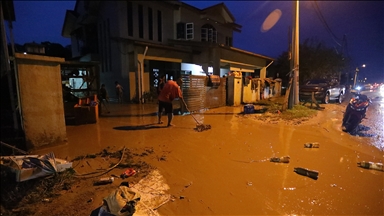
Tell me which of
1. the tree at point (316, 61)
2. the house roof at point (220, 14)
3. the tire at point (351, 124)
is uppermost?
the house roof at point (220, 14)

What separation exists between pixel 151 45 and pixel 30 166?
12610 millimetres

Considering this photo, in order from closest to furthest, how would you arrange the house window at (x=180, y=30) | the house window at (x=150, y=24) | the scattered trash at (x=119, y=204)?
1. the scattered trash at (x=119, y=204)
2. the house window at (x=150, y=24)
3. the house window at (x=180, y=30)

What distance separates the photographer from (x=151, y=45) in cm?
1459

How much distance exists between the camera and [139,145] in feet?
18.4

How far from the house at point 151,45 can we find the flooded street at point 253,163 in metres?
4.33

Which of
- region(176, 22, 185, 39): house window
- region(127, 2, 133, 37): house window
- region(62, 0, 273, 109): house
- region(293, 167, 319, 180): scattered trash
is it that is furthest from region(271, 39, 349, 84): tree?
region(293, 167, 319, 180): scattered trash

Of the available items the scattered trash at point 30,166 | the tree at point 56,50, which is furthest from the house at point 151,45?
the scattered trash at point 30,166

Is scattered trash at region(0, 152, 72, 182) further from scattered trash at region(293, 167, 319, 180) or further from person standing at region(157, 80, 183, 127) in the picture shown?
person standing at region(157, 80, 183, 127)

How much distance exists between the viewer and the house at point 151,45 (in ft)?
48.3

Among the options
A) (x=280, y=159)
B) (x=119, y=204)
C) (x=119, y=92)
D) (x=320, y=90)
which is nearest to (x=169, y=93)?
(x=280, y=159)

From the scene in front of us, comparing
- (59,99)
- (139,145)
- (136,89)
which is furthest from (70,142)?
(136,89)

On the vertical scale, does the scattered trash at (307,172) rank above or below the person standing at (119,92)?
below

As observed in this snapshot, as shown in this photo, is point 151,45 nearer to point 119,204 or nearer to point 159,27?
→ point 159,27

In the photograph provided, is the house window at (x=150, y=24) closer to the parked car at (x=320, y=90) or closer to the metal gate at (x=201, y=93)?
the metal gate at (x=201, y=93)
